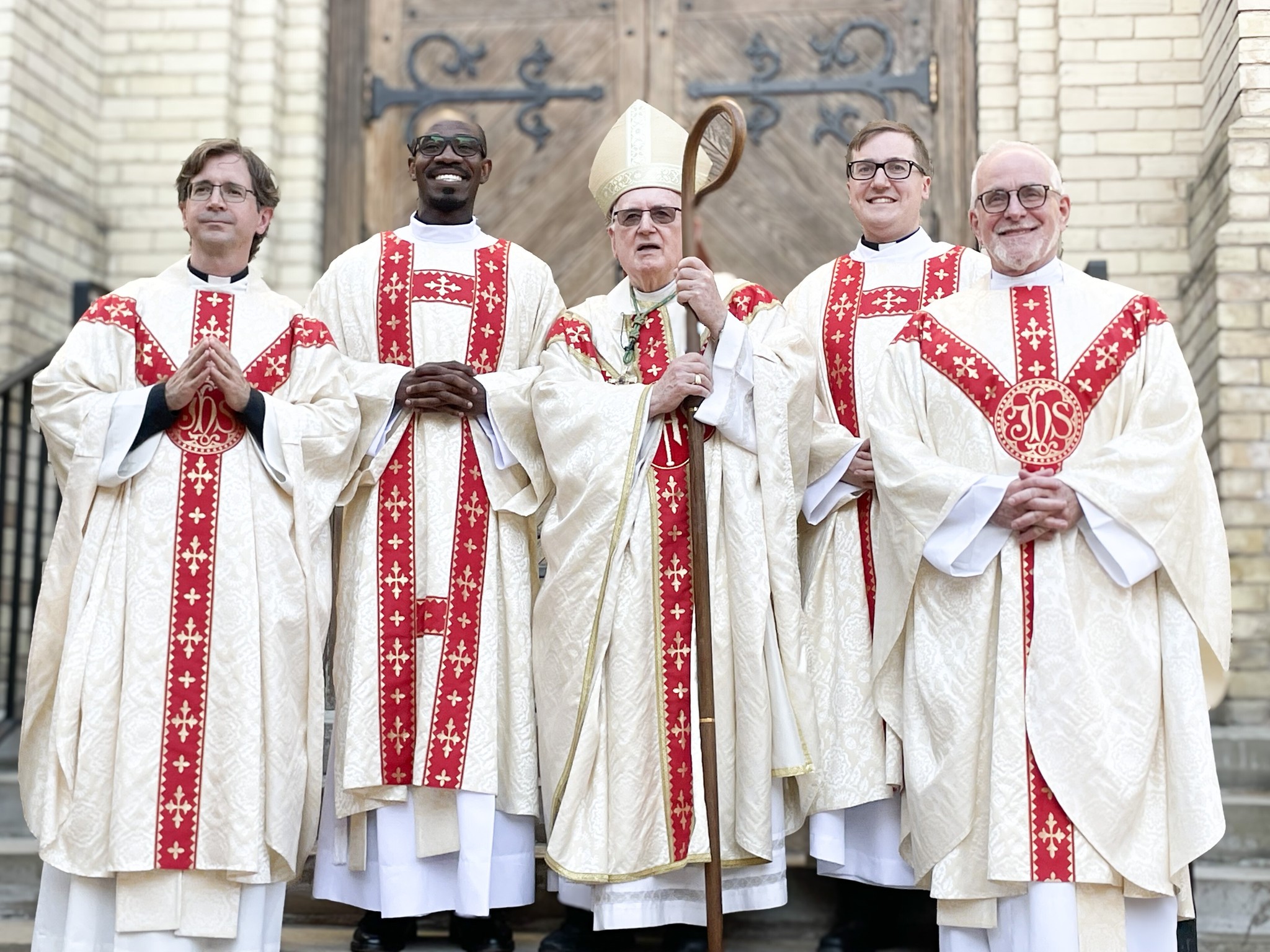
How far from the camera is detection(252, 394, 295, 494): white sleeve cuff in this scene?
4418mm

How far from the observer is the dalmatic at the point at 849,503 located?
4.46 m

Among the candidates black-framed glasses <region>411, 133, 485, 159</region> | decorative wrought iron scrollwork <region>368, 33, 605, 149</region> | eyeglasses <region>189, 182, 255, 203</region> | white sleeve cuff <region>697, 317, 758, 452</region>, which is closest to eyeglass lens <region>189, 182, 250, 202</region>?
eyeglasses <region>189, 182, 255, 203</region>

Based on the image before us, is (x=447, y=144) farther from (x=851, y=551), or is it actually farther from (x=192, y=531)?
(x=851, y=551)

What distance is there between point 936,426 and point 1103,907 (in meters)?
1.28

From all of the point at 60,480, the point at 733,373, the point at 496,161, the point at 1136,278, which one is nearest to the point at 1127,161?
the point at 1136,278

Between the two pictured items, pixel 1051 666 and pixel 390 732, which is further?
pixel 390 732

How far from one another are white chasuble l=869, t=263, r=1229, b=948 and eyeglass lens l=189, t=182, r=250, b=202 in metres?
1.83

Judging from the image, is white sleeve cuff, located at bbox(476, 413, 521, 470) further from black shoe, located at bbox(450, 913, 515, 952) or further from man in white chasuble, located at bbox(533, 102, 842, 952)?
black shoe, located at bbox(450, 913, 515, 952)

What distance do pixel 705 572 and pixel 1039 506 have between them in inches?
33.1

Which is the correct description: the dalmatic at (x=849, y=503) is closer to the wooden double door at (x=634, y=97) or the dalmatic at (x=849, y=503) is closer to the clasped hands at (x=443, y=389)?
the clasped hands at (x=443, y=389)

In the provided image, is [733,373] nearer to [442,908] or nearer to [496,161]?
[442,908]

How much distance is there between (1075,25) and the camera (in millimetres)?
7355

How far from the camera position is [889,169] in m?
4.82

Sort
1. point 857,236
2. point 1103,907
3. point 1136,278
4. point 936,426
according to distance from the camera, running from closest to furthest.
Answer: point 1103,907, point 936,426, point 1136,278, point 857,236
